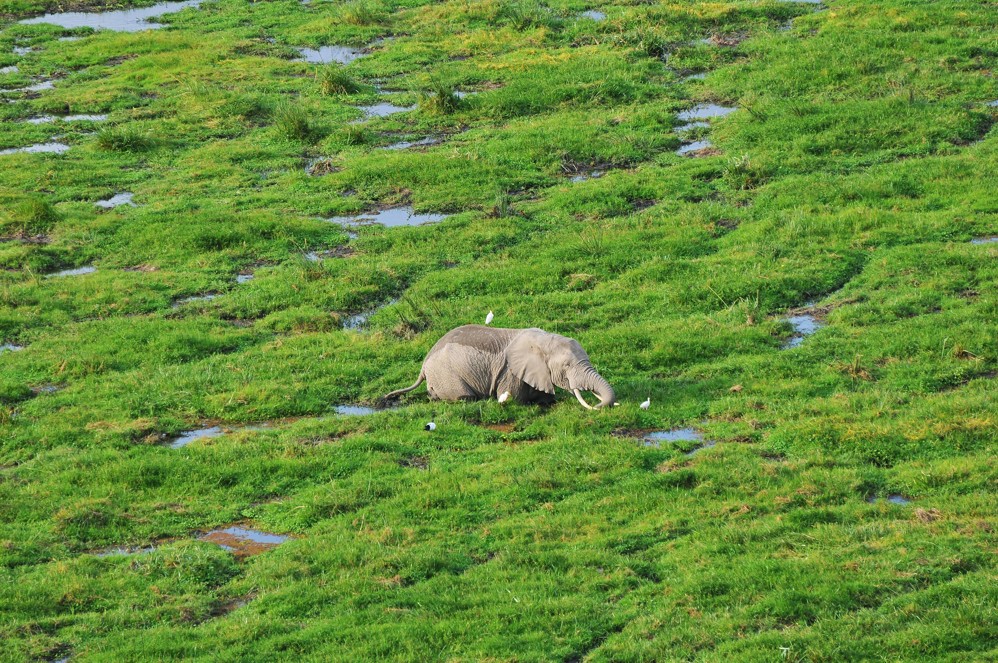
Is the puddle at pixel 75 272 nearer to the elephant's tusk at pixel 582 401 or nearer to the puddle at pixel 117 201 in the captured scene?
the puddle at pixel 117 201

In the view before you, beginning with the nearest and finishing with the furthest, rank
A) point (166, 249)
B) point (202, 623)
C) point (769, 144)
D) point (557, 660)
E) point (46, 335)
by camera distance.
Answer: point (557, 660) < point (202, 623) < point (46, 335) < point (166, 249) < point (769, 144)

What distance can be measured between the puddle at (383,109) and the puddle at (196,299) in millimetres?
8578

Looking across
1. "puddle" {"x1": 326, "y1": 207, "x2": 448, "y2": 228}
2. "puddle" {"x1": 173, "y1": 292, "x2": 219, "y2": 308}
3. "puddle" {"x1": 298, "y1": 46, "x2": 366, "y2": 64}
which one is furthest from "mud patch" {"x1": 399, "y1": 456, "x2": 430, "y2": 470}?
"puddle" {"x1": 298, "y1": 46, "x2": 366, "y2": 64}

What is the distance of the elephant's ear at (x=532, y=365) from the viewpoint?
46.7 ft

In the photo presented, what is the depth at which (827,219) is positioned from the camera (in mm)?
18938

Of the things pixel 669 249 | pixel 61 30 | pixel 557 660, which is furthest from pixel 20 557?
pixel 61 30

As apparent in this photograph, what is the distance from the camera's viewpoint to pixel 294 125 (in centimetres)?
2497

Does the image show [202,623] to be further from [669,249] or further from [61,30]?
[61,30]

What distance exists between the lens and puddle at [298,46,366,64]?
30812 millimetres

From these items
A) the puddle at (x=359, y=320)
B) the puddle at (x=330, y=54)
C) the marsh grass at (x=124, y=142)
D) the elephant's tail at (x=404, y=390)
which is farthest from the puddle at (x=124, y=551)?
the puddle at (x=330, y=54)

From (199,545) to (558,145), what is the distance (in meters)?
13.3

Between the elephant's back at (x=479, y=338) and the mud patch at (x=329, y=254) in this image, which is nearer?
the elephant's back at (x=479, y=338)

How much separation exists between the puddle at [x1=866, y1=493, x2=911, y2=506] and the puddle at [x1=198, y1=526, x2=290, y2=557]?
18.6 feet

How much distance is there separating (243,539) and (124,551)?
1.15m
